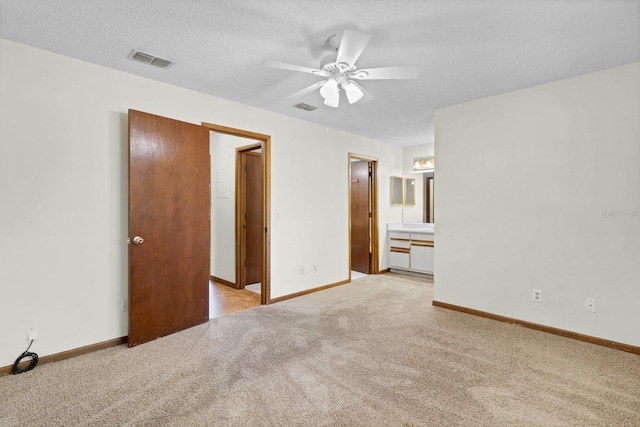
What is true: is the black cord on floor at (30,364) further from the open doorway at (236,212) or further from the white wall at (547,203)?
the white wall at (547,203)

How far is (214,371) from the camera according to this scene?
227 centimetres

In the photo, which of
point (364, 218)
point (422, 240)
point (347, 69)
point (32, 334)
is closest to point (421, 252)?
point (422, 240)

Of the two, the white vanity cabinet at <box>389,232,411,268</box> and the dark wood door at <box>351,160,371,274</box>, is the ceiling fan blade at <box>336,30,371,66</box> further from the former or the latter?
the white vanity cabinet at <box>389,232,411,268</box>

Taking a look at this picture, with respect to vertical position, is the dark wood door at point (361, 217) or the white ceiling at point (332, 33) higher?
the white ceiling at point (332, 33)

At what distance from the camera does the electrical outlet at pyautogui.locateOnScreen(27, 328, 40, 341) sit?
2.33 metres

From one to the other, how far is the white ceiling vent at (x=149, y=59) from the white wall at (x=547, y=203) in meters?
3.01

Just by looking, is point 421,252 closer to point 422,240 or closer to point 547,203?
point 422,240

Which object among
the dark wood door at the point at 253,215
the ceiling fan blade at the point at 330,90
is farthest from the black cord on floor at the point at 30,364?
the ceiling fan blade at the point at 330,90

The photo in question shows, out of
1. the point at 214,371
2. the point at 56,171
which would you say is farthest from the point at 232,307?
the point at 56,171

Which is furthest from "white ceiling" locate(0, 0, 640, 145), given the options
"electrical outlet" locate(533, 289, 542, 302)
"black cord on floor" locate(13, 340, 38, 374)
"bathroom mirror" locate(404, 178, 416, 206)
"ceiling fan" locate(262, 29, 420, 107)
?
"bathroom mirror" locate(404, 178, 416, 206)

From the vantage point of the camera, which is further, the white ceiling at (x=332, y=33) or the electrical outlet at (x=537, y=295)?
the electrical outlet at (x=537, y=295)

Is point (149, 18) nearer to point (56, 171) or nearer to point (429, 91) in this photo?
point (56, 171)

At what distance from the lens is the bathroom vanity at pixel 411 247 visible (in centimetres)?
528

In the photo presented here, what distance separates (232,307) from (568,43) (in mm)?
4047
